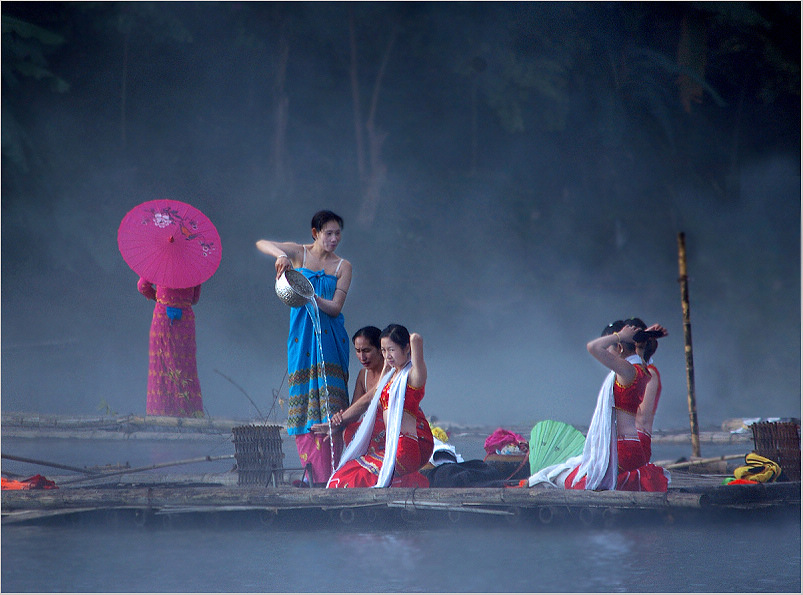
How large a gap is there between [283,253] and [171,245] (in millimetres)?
1582

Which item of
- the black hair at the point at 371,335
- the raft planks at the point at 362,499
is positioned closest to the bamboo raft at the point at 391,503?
the raft planks at the point at 362,499

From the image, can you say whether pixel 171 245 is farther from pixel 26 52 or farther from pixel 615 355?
pixel 26 52

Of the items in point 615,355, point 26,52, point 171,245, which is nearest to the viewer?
point 615,355

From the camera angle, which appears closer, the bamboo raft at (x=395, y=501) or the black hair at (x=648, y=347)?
the bamboo raft at (x=395, y=501)

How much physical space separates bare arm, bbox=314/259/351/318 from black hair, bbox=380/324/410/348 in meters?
0.38

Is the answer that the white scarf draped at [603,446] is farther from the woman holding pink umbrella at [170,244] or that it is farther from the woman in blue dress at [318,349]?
the woman holding pink umbrella at [170,244]

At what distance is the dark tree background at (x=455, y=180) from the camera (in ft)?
33.7

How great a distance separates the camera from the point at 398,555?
9.84ft

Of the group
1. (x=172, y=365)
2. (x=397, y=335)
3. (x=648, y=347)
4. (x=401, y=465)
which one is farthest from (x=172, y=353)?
(x=648, y=347)

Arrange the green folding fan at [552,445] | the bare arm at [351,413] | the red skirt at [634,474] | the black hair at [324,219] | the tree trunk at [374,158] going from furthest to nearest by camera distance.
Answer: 1. the tree trunk at [374,158]
2. the green folding fan at [552,445]
3. the black hair at [324,219]
4. the bare arm at [351,413]
5. the red skirt at [634,474]

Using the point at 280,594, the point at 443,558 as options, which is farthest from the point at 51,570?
the point at 443,558

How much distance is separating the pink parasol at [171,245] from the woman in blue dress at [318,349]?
1.37m

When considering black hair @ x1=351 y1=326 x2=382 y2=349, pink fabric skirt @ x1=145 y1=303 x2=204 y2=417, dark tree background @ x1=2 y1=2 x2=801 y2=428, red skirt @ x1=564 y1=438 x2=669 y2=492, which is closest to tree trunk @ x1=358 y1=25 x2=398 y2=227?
dark tree background @ x1=2 y1=2 x2=801 y2=428

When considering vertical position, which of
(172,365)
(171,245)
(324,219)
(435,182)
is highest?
(435,182)
